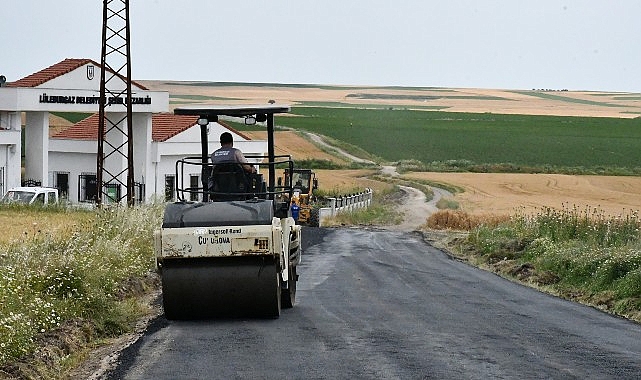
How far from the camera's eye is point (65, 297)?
14984 mm

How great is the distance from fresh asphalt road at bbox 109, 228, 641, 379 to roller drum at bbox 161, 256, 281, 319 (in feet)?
0.94

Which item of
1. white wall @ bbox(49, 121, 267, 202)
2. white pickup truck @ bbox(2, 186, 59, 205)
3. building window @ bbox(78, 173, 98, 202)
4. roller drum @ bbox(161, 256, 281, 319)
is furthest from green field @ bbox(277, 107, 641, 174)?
roller drum @ bbox(161, 256, 281, 319)

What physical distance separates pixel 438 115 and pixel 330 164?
7849 centimetres

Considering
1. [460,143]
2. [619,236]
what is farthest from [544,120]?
[619,236]

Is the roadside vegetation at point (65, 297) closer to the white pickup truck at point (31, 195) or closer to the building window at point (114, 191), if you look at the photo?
the white pickup truck at point (31, 195)

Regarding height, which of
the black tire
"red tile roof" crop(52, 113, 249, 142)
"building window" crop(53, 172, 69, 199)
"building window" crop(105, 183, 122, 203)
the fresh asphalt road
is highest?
"red tile roof" crop(52, 113, 249, 142)

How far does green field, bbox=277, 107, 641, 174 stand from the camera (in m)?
104

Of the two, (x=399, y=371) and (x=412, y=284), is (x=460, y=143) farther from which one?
(x=399, y=371)

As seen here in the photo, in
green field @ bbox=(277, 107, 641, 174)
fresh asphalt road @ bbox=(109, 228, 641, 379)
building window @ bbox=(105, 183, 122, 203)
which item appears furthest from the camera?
green field @ bbox=(277, 107, 641, 174)

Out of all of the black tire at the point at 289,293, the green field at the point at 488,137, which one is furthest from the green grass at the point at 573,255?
the green field at the point at 488,137

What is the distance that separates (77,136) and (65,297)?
146 ft

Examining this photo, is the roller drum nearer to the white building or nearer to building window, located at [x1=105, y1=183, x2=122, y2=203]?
the white building

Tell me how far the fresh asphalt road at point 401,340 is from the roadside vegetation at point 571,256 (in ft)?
3.46

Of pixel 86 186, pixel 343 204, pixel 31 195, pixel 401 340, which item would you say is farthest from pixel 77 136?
pixel 401 340
